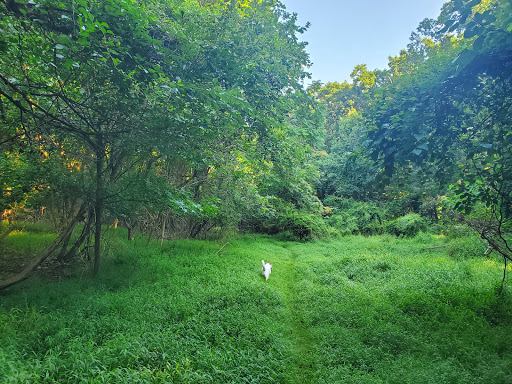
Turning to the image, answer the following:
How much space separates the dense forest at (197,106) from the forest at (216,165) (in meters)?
0.05

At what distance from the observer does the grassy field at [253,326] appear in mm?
3668

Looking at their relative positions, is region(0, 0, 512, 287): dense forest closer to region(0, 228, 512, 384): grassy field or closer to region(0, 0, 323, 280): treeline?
region(0, 0, 323, 280): treeline

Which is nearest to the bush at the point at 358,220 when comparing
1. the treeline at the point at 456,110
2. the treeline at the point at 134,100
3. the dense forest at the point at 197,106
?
the dense forest at the point at 197,106

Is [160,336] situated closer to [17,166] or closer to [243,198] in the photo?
[17,166]

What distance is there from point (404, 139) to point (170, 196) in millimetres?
4845

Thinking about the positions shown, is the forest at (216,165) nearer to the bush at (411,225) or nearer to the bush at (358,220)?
the bush at (411,225)

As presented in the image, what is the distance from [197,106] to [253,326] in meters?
4.12

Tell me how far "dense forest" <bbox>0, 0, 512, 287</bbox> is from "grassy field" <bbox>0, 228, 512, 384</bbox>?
4.02 feet

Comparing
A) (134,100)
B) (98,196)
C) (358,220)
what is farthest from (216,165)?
(358,220)

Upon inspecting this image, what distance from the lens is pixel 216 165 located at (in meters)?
9.19

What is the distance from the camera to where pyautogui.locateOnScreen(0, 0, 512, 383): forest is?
12.9 ft

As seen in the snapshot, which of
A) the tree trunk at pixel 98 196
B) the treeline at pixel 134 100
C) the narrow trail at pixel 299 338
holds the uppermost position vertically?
the treeline at pixel 134 100

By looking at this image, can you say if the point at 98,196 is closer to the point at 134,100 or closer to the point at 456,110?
the point at 134,100

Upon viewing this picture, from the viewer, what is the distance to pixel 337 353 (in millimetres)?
4473
